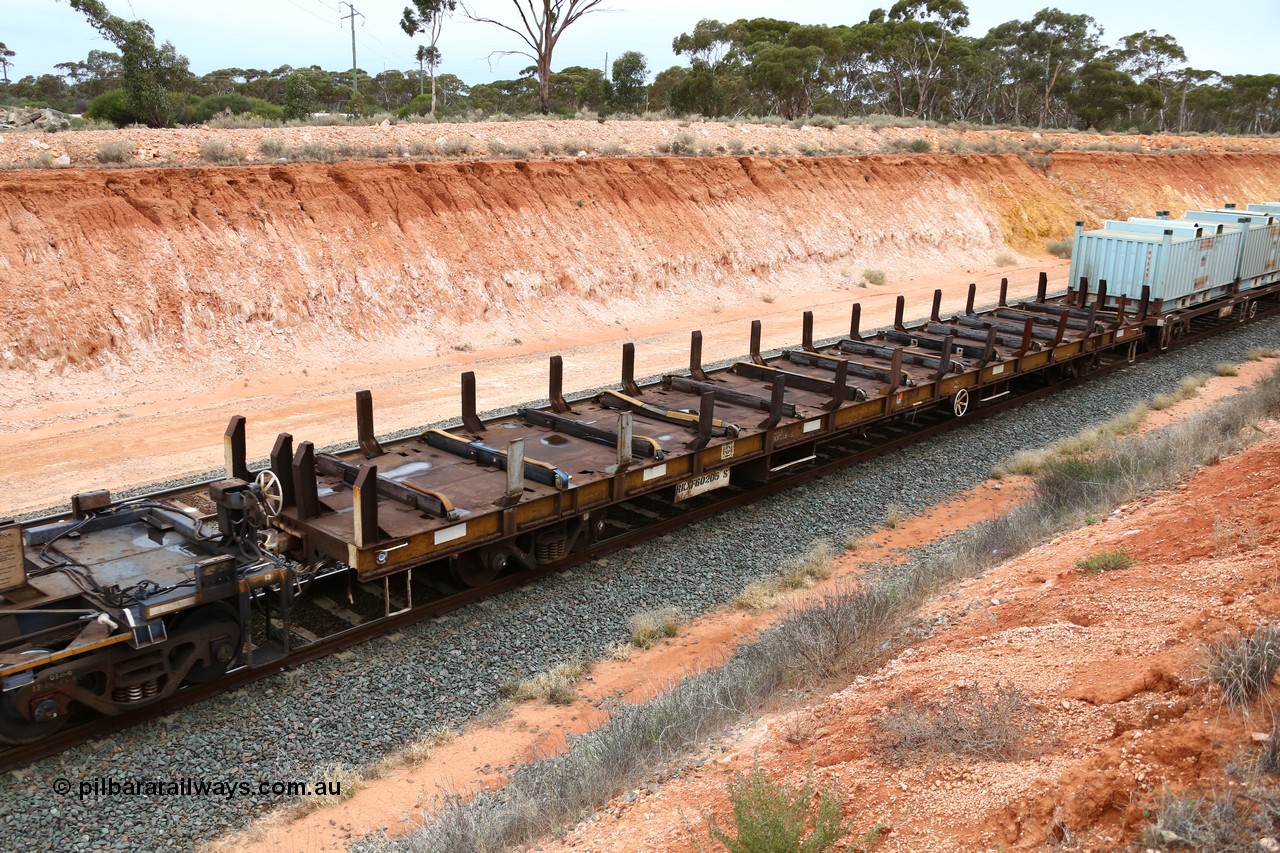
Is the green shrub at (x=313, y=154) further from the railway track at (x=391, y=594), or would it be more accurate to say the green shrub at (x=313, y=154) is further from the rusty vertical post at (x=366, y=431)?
the rusty vertical post at (x=366, y=431)

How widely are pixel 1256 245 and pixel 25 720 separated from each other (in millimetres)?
26238

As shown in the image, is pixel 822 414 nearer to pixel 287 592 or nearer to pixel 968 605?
pixel 968 605

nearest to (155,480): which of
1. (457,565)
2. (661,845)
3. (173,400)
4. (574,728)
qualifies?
(173,400)

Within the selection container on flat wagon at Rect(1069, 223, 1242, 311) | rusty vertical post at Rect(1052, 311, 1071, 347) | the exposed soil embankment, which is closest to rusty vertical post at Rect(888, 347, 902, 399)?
rusty vertical post at Rect(1052, 311, 1071, 347)

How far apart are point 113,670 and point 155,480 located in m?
6.88

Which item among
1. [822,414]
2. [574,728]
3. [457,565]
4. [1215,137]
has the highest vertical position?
[1215,137]

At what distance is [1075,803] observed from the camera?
4.45 metres

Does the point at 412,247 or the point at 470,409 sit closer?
the point at 470,409

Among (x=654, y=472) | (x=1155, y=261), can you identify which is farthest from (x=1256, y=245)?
(x=654, y=472)

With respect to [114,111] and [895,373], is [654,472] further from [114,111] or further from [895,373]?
[114,111]

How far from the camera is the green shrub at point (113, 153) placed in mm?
20719

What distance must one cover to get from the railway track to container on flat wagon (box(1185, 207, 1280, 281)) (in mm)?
12709

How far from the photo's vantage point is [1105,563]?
7719 millimetres

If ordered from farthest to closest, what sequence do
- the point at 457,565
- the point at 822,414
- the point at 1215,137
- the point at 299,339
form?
the point at 1215,137, the point at 299,339, the point at 822,414, the point at 457,565
